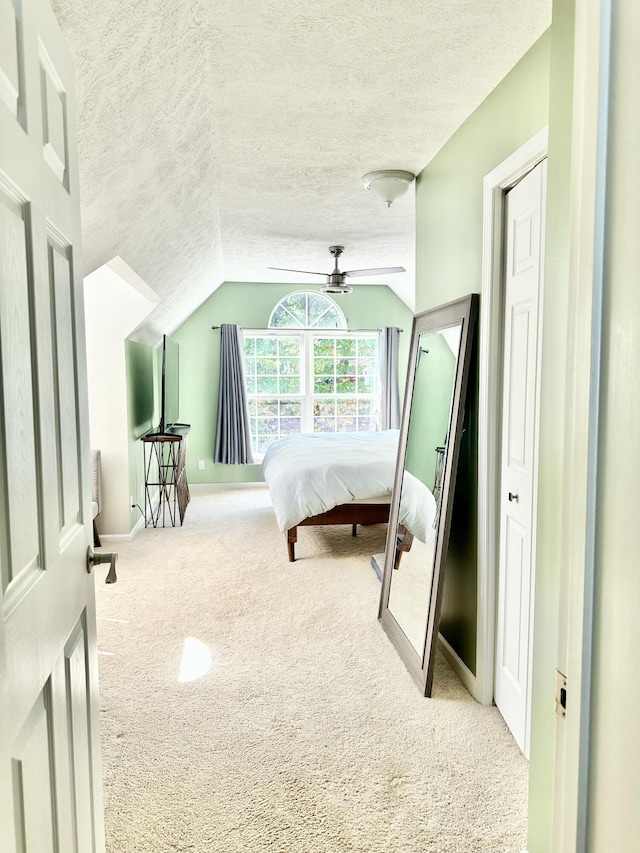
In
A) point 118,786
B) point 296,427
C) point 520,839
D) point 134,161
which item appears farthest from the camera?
point 296,427

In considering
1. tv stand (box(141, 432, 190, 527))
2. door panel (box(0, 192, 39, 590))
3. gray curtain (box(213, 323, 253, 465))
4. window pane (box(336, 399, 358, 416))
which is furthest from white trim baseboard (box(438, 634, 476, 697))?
window pane (box(336, 399, 358, 416))

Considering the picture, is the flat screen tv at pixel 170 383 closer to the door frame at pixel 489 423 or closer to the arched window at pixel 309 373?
the arched window at pixel 309 373

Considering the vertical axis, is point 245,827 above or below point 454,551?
below

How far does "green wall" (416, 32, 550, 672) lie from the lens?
6.83 feet

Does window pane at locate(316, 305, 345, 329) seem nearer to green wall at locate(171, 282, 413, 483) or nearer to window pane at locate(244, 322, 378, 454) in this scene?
window pane at locate(244, 322, 378, 454)

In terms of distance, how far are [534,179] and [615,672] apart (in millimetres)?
1791

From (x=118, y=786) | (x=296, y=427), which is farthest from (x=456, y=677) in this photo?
(x=296, y=427)

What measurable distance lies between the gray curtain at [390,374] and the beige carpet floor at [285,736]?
12.2 ft

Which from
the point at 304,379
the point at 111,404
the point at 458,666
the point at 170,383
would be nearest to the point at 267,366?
the point at 304,379

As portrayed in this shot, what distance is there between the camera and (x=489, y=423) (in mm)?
2400

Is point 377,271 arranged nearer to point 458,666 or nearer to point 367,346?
point 367,346

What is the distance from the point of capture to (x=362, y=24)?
1.84 meters

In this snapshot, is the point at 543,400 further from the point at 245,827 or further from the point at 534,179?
the point at 245,827

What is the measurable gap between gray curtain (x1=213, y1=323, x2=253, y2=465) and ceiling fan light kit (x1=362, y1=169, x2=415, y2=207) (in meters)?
3.84
